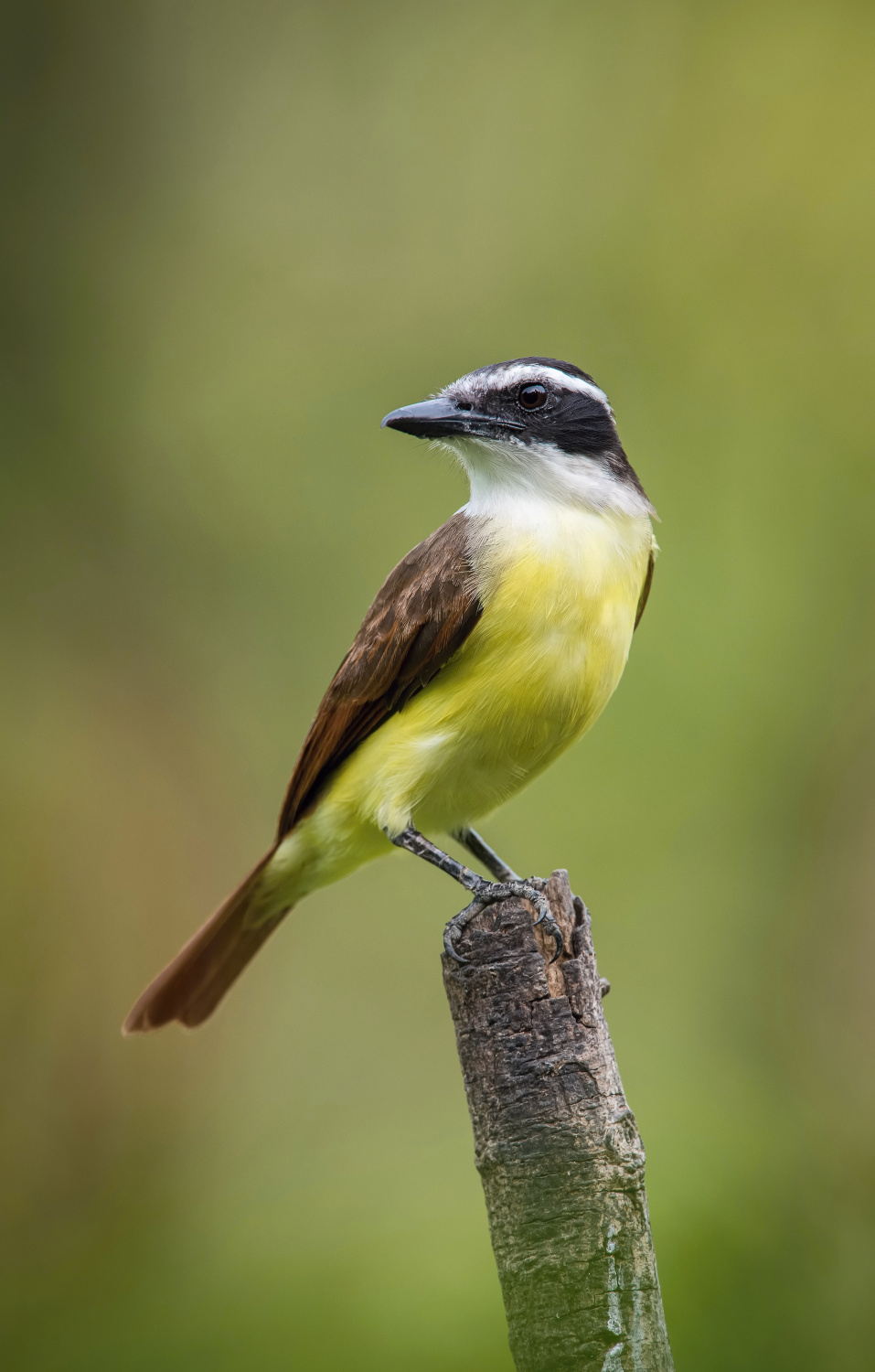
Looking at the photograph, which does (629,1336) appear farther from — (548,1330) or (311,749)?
(311,749)

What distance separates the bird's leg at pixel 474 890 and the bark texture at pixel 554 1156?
67 mm

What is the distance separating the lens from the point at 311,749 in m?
3.97

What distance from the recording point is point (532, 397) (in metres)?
3.75

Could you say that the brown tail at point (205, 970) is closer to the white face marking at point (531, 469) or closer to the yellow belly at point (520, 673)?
the yellow belly at point (520, 673)

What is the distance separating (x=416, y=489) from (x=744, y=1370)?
506 cm

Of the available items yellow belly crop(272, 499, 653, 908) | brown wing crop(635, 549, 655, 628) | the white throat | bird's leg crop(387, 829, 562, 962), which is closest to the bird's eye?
the white throat

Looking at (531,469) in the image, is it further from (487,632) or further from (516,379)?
(487,632)

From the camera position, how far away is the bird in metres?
3.42

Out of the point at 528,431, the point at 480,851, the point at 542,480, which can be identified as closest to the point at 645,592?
the point at 542,480

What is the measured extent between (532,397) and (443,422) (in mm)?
321

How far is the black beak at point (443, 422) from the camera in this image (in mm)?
3648

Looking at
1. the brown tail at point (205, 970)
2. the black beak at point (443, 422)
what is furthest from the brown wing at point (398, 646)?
the brown tail at point (205, 970)

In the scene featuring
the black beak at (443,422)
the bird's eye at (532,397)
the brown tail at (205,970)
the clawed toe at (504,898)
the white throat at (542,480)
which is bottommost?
the clawed toe at (504,898)

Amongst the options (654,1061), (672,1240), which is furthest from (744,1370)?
(654,1061)
